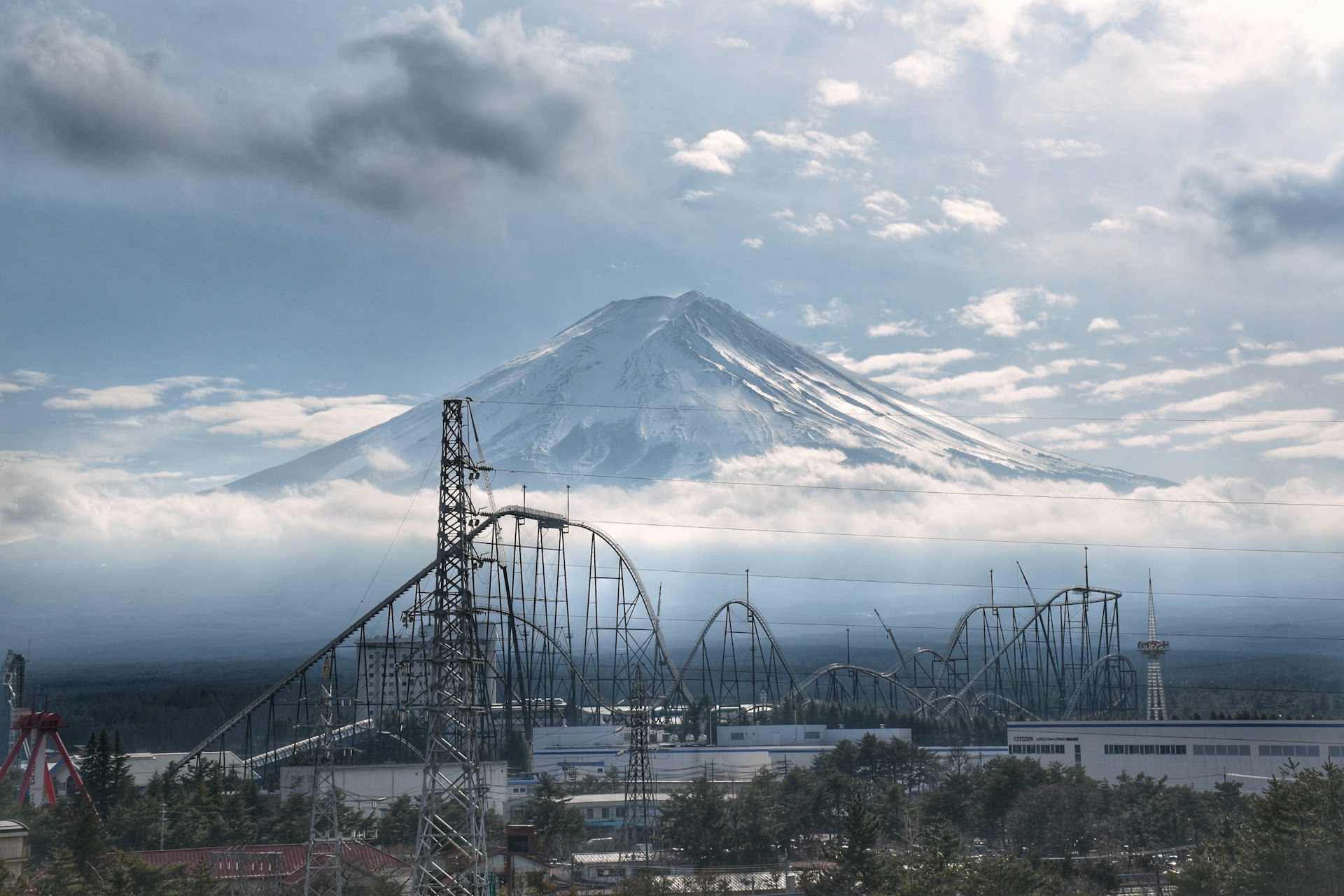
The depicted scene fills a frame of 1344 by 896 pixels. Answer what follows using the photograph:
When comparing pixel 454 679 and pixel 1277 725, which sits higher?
pixel 454 679

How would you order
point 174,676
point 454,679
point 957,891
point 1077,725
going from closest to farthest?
point 454,679
point 957,891
point 1077,725
point 174,676

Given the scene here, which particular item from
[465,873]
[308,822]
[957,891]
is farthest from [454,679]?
[308,822]

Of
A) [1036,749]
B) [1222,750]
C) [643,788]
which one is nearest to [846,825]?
[643,788]

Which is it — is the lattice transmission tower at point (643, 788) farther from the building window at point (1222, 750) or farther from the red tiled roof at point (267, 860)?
the building window at point (1222, 750)

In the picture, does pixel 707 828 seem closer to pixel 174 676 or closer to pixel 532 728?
pixel 532 728

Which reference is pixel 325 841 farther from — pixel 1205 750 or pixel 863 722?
pixel 863 722

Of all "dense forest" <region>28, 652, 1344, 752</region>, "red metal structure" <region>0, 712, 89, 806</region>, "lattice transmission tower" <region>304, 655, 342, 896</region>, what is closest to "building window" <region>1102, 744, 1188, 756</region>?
"dense forest" <region>28, 652, 1344, 752</region>
